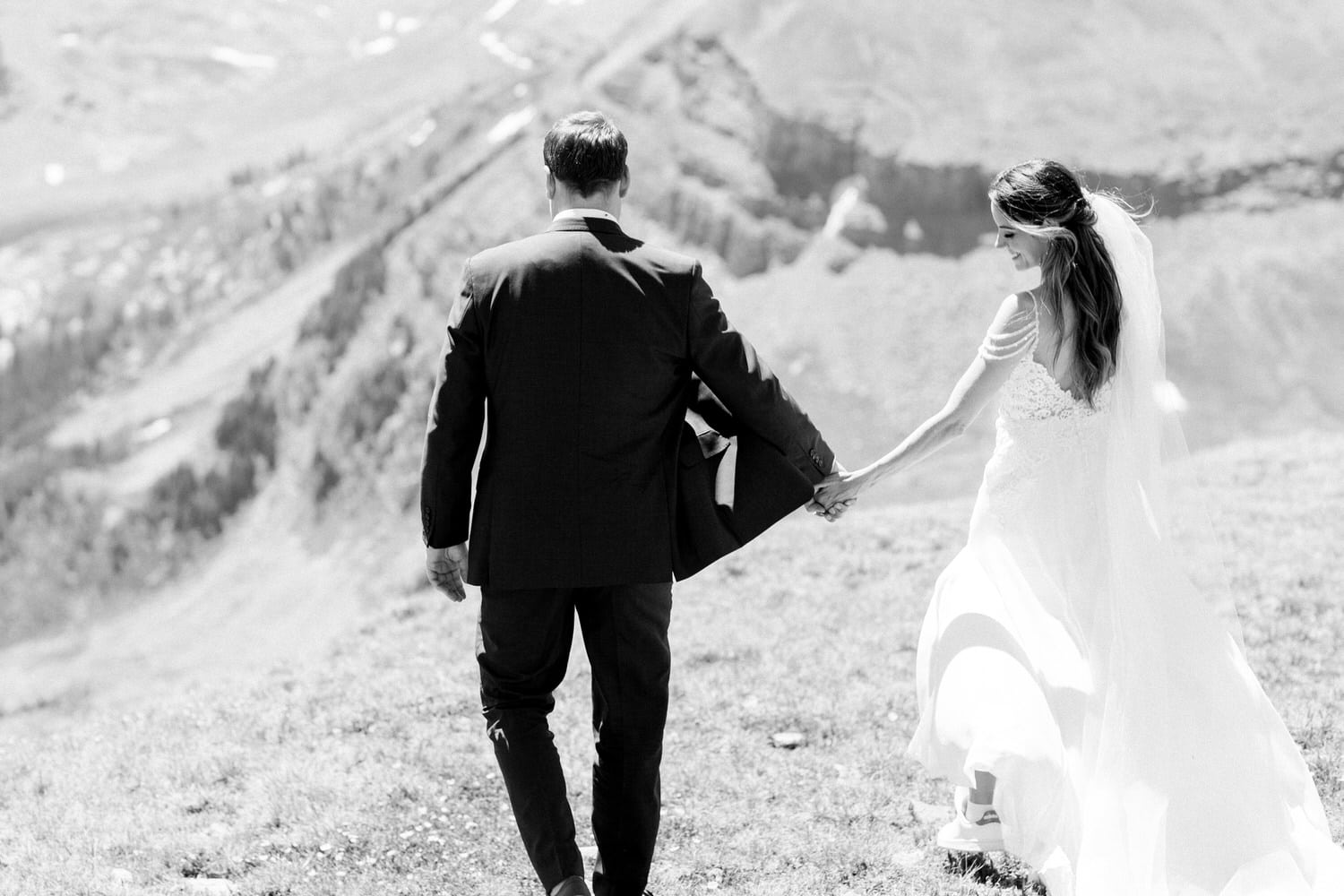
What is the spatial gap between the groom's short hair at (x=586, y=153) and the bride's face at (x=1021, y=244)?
154 centimetres

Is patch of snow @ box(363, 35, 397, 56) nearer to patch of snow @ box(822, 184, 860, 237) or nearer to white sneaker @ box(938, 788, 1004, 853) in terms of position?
patch of snow @ box(822, 184, 860, 237)

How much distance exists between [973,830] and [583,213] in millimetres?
2986

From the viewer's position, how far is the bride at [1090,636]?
4.56 metres

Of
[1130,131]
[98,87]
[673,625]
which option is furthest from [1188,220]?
[98,87]

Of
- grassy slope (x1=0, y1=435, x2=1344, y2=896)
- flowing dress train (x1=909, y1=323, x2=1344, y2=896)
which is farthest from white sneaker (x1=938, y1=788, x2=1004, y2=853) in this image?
flowing dress train (x1=909, y1=323, x2=1344, y2=896)

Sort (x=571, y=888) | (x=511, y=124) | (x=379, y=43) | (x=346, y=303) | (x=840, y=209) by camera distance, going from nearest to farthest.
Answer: (x=571, y=888) → (x=840, y=209) → (x=346, y=303) → (x=511, y=124) → (x=379, y=43)

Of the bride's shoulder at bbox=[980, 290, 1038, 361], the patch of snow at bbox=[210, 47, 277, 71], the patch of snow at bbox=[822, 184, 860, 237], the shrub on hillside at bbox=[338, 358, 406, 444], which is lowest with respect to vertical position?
the patch of snow at bbox=[210, 47, 277, 71]

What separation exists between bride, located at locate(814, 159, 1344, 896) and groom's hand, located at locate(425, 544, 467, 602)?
1442mm

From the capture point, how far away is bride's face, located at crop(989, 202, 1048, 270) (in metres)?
4.91

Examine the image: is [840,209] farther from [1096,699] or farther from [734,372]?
[734,372]

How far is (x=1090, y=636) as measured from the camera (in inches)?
192

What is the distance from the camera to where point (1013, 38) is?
179 ft

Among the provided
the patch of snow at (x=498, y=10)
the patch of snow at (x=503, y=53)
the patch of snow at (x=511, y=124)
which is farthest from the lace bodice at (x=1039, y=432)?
the patch of snow at (x=498, y=10)

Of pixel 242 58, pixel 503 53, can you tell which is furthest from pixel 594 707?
pixel 242 58
